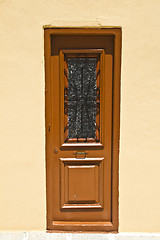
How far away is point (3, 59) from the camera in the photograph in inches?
120

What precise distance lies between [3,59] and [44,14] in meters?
0.76

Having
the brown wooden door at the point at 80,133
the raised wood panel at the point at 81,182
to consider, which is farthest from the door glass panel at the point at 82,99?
the raised wood panel at the point at 81,182

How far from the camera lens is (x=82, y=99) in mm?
3207

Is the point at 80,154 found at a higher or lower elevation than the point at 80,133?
lower

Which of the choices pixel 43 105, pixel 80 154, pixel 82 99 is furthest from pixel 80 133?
pixel 43 105

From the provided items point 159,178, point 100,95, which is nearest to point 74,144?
point 100,95

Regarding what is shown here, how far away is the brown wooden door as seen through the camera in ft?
10.2

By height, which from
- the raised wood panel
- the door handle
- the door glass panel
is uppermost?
the door glass panel

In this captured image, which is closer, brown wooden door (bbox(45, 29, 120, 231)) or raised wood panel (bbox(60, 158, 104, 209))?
brown wooden door (bbox(45, 29, 120, 231))

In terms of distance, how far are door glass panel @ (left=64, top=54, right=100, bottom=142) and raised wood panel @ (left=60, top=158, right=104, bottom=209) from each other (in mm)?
310

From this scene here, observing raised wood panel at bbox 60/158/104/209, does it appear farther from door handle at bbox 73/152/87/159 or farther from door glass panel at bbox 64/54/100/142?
door glass panel at bbox 64/54/100/142

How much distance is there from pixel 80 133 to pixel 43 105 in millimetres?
621

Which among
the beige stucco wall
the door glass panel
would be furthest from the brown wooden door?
the beige stucco wall

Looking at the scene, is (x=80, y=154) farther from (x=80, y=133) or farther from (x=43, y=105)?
(x=43, y=105)
